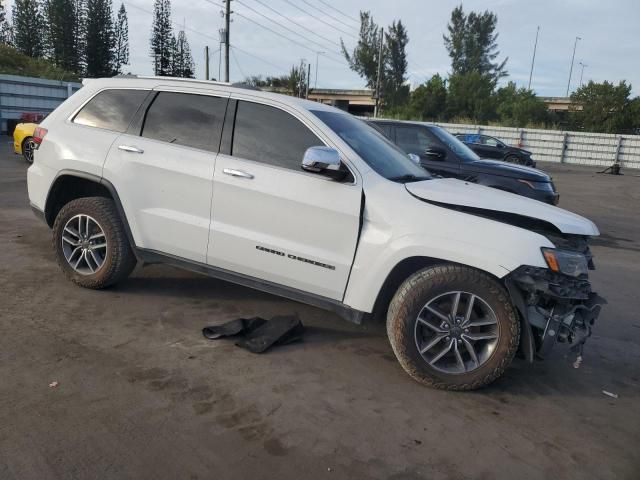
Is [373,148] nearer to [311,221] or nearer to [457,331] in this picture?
[311,221]

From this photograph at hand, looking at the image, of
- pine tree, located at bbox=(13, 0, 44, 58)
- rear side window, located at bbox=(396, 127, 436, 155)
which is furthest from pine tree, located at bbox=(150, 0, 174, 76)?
rear side window, located at bbox=(396, 127, 436, 155)

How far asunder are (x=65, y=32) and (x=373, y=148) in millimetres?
70697

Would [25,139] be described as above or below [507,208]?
below

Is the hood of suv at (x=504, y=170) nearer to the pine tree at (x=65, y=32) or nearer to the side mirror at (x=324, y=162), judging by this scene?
the side mirror at (x=324, y=162)

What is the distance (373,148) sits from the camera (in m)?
4.42

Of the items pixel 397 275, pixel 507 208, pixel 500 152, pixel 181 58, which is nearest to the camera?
pixel 507 208

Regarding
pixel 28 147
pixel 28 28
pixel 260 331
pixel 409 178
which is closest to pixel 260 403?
pixel 260 331

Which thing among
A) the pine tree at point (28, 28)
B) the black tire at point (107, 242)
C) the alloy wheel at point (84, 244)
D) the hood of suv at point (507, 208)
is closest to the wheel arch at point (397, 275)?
the hood of suv at point (507, 208)

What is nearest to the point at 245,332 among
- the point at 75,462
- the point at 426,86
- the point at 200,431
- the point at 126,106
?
the point at 200,431

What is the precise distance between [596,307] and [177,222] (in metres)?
3.20

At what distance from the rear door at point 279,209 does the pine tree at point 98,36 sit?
67176mm

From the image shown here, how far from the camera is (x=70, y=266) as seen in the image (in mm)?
5043

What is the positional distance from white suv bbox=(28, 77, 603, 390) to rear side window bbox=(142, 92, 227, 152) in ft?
0.04

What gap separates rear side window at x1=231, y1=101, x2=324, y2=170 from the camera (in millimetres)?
4121
